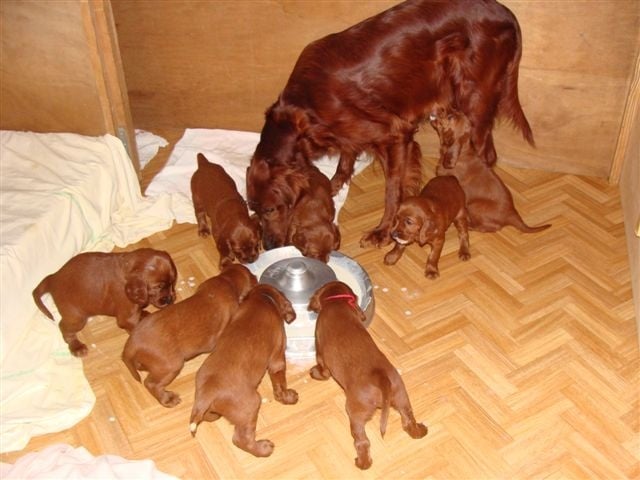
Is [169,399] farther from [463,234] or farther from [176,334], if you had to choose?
[463,234]

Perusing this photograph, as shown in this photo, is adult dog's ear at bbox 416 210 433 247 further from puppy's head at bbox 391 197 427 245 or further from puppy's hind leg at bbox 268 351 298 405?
puppy's hind leg at bbox 268 351 298 405

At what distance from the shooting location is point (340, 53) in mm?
3322

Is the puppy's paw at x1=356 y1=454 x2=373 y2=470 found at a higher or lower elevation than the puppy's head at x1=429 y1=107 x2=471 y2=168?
lower

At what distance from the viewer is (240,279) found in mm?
2865

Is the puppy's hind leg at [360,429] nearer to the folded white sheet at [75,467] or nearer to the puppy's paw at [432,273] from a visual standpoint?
the folded white sheet at [75,467]

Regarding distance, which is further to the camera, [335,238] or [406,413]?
[335,238]

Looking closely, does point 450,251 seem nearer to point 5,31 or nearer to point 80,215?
point 80,215

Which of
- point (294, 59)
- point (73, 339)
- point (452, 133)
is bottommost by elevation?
point (73, 339)

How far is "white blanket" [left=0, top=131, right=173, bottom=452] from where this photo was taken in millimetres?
2768

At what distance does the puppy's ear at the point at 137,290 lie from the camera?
2805mm

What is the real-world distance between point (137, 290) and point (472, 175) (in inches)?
66.1

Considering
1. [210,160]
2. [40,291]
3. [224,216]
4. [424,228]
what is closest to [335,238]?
[424,228]

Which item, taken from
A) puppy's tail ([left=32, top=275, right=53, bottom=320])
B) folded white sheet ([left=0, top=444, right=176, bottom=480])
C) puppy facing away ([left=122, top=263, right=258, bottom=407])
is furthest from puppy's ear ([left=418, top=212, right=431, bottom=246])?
puppy's tail ([left=32, top=275, right=53, bottom=320])

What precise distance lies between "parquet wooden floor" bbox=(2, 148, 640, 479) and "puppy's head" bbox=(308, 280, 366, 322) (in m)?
0.34
